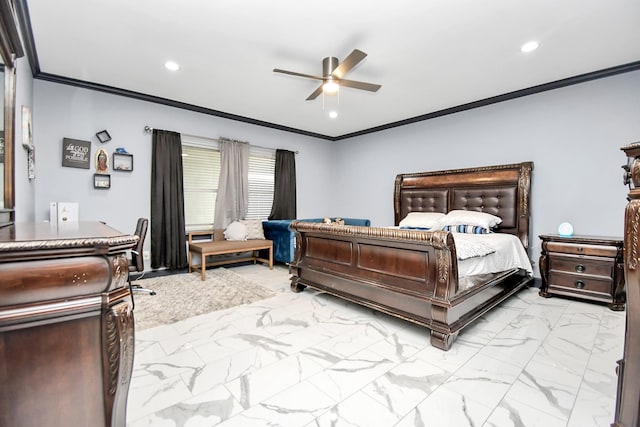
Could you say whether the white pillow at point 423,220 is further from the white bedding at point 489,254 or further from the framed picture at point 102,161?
the framed picture at point 102,161

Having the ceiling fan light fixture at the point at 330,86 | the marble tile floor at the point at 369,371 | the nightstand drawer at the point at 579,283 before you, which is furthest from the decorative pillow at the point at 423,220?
the ceiling fan light fixture at the point at 330,86

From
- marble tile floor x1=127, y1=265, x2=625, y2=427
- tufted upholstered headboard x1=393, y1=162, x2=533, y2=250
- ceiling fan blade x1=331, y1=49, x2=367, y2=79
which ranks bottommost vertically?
marble tile floor x1=127, y1=265, x2=625, y2=427

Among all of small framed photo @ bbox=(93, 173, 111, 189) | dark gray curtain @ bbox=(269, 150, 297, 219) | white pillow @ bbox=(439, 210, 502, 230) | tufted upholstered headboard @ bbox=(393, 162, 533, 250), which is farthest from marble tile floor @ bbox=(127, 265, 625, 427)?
dark gray curtain @ bbox=(269, 150, 297, 219)

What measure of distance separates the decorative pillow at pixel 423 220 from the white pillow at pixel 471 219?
141mm

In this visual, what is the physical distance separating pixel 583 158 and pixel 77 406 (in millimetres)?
4890

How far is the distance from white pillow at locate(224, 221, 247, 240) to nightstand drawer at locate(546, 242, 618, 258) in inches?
171

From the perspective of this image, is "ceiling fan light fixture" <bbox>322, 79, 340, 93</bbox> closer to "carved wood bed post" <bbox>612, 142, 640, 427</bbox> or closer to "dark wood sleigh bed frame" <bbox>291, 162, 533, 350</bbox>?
"dark wood sleigh bed frame" <bbox>291, 162, 533, 350</bbox>

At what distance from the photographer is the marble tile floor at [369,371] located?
60.6 inches

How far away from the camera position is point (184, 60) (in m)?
3.15

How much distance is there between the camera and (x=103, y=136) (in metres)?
3.95

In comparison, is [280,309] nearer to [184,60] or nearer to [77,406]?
[77,406]

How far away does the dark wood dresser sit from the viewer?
715mm

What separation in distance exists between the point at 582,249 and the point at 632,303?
9.02ft

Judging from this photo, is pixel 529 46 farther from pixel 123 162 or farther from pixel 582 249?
pixel 123 162
